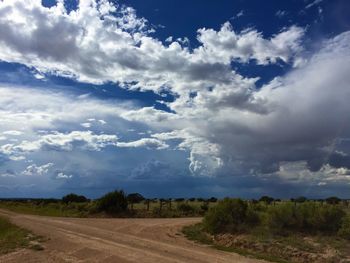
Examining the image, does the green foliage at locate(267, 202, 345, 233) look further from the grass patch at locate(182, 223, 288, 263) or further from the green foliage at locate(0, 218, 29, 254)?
the green foliage at locate(0, 218, 29, 254)

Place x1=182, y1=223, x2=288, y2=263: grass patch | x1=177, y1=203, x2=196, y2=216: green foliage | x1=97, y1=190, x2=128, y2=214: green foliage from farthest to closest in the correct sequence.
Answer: x1=177, y1=203, x2=196, y2=216: green foliage → x1=97, y1=190, x2=128, y2=214: green foliage → x1=182, y1=223, x2=288, y2=263: grass patch

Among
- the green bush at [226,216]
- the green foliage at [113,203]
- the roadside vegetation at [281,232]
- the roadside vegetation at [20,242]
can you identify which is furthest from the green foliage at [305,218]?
the green foliage at [113,203]

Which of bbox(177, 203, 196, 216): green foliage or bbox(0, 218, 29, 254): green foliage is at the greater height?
bbox(177, 203, 196, 216): green foliage

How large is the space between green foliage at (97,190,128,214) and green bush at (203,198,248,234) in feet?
69.4

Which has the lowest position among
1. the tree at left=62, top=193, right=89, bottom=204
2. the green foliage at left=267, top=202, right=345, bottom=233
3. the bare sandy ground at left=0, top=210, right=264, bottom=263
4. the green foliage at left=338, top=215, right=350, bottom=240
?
the bare sandy ground at left=0, top=210, right=264, bottom=263

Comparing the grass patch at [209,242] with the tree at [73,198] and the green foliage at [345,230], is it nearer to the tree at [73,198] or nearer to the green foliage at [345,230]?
the green foliage at [345,230]

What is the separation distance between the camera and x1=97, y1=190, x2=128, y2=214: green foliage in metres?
51.4

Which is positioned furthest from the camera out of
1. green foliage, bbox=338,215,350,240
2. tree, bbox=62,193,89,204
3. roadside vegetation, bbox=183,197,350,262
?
tree, bbox=62,193,89,204

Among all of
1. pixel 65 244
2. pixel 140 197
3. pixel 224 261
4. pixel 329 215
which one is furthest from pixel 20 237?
pixel 140 197

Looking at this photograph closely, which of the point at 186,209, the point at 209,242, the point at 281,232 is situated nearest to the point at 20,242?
the point at 209,242

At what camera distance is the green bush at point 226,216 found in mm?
30156

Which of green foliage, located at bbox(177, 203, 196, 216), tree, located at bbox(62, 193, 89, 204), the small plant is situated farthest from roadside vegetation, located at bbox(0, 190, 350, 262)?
tree, located at bbox(62, 193, 89, 204)

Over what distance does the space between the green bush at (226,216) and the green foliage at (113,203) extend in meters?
21.2

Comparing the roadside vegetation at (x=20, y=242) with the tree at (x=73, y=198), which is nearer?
the roadside vegetation at (x=20, y=242)
